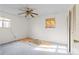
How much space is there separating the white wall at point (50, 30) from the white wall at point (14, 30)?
0.43ft

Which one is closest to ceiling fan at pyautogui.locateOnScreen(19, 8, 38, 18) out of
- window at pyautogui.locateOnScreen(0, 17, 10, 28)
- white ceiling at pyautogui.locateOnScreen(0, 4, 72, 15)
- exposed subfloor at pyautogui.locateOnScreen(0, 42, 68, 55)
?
white ceiling at pyautogui.locateOnScreen(0, 4, 72, 15)

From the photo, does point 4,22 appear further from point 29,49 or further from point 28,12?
point 29,49

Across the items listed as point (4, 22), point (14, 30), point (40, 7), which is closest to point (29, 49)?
point (14, 30)

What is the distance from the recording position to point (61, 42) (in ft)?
6.42

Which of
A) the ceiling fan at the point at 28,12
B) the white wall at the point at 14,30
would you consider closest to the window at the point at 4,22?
the white wall at the point at 14,30

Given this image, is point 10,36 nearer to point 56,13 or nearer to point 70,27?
point 56,13

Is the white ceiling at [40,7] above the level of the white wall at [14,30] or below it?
above

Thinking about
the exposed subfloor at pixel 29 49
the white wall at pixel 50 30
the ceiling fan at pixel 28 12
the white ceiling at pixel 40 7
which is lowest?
the exposed subfloor at pixel 29 49

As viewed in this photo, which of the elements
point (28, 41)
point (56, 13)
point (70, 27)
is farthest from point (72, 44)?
point (28, 41)

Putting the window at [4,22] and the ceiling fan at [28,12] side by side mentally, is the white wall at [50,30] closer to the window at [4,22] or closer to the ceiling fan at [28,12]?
the ceiling fan at [28,12]

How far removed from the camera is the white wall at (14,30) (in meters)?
1.94

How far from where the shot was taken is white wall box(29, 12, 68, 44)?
1.97 metres

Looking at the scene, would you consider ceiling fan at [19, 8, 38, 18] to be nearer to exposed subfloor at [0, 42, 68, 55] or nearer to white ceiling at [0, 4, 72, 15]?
white ceiling at [0, 4, 72, 15]

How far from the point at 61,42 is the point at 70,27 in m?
0.31
